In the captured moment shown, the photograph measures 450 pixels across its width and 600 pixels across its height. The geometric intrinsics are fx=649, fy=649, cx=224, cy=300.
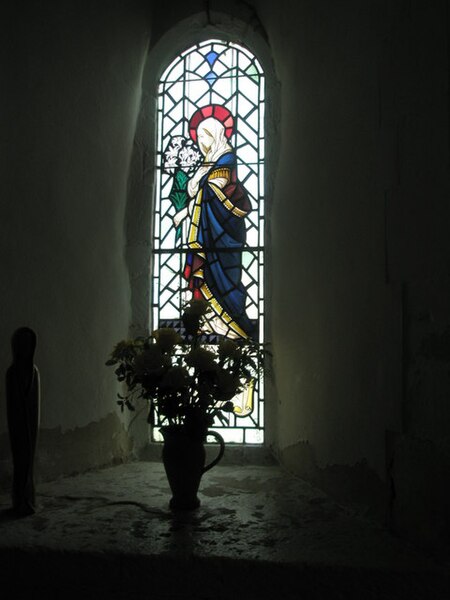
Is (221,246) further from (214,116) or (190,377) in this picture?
(190,377)

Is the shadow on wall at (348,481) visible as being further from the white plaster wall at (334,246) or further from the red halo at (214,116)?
the red halo at (214,116)

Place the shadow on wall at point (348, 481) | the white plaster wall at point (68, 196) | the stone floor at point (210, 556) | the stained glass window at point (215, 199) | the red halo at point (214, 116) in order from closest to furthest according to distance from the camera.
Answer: the stone floor at point (210, 556)
the shadow on wall at point (348, 481)
the white plaster wall at point (68, 196)
the stained glass window at point (215, 199)
the red halo at point (214, 116)

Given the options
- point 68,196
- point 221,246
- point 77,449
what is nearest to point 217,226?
point 221,246

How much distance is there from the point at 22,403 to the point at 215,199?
5.32 feet

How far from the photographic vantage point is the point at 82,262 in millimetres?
2627

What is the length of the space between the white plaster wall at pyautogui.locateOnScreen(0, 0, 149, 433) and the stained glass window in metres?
0.25

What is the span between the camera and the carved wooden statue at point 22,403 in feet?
6.08

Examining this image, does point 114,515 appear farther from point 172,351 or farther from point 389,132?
point 389,132

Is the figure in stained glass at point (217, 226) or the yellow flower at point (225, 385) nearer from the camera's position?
the yellow flower at point (225, 385)

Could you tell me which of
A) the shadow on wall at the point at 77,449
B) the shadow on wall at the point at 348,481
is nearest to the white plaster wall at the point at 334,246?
the shadow on wall at the point at 348,481

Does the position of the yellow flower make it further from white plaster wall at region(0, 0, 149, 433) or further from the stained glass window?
the stained glass window

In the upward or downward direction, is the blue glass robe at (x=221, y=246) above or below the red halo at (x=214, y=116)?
below

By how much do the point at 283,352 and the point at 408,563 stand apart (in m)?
1.31

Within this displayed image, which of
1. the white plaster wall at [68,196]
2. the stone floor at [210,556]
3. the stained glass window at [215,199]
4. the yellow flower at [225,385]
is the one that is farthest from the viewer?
the stained glass window at [215,199]
